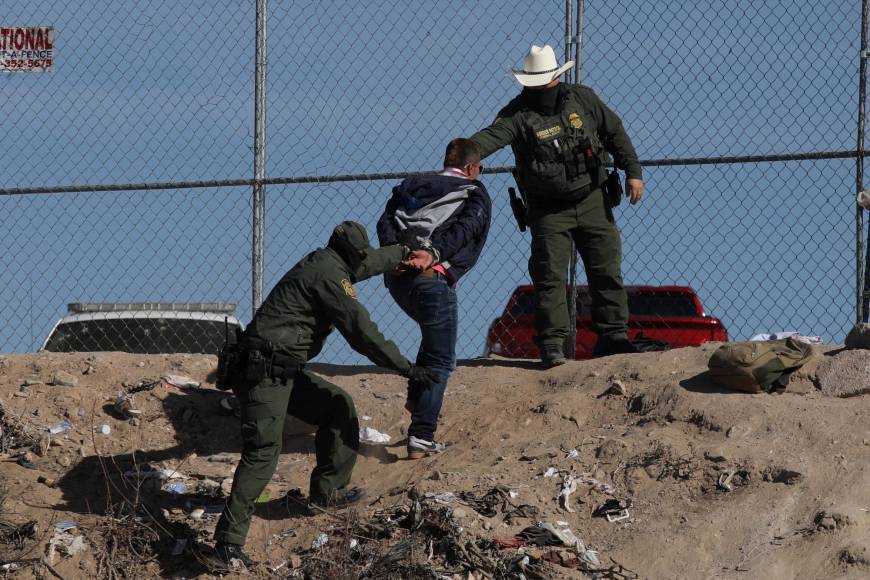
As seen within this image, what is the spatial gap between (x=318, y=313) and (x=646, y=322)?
4.35 m

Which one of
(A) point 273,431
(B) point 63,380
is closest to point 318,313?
(A) point 273,431

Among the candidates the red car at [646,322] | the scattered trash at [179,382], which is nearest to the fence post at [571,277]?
the red car at [646,322]

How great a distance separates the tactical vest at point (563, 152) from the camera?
8.87m

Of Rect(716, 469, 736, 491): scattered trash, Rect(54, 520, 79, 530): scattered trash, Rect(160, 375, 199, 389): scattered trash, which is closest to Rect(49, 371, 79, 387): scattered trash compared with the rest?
Rect(160, 375, 199, 389): scattered trash

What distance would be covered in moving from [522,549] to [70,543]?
8.22 feet

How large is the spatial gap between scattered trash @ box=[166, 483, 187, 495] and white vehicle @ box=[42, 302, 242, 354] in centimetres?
254

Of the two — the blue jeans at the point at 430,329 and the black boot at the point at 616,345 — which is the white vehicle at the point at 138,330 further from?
the black boot at the point at 616,345

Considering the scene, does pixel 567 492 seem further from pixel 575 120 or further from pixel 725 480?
pixel 575 120

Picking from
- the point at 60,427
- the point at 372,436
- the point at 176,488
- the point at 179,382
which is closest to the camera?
the point at 176,488

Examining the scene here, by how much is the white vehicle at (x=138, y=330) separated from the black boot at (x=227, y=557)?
3.66 m

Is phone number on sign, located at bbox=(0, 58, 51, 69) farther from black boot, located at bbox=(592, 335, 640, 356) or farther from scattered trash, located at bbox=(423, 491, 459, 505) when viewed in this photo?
scattered trash, located at bbox=(423, 491, 459, 505)

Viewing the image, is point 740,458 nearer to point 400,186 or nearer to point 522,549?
point 522,549

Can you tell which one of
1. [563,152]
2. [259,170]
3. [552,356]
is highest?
[563,152]

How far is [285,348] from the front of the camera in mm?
7184
